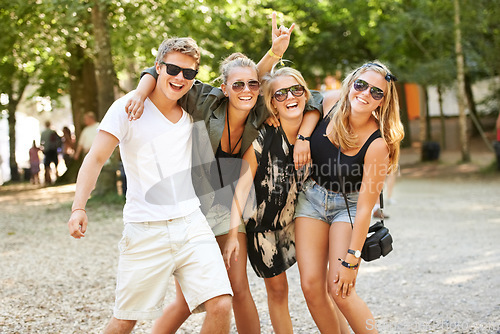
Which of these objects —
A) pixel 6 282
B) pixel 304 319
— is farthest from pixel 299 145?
pixel 6 282

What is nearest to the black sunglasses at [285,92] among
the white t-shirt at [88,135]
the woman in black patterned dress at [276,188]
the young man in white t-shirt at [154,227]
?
the woman in black patterned dress at [276,188]

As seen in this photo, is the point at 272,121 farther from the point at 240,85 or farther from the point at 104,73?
the point at 104,73

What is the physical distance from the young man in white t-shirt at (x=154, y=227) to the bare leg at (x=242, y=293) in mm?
370

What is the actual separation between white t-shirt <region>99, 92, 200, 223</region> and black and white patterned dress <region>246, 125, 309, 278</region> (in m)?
0.55

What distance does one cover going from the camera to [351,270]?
10.9 feet

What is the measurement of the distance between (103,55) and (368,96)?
839cm

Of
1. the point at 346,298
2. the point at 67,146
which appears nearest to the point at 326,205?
the point at 346,298

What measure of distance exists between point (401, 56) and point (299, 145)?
1760 cm

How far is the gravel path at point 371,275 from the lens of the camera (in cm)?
474

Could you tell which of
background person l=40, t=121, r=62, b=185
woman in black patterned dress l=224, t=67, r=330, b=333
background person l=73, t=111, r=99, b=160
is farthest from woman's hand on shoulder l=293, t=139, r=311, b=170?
background person l=40, t=121, r=62, b=185

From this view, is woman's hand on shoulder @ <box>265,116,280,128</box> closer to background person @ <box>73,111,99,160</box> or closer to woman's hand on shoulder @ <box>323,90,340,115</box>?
woman's hand on shoulder @ <box>323,90,340,115</box>

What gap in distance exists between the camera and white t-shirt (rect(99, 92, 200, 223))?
3.10 m

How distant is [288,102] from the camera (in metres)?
3.51

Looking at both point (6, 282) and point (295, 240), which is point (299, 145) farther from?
point (6, 282)
